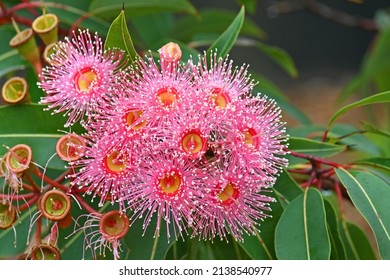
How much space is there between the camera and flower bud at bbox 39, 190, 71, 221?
1185mm

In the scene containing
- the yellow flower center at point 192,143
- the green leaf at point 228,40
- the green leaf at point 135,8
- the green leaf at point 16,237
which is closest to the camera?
the yellow flower center at point 192,143

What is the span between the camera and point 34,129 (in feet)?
4.35

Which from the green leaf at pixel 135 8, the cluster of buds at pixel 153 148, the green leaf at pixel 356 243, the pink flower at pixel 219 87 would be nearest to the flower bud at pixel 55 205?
the cluster of buds at pixel 153 148

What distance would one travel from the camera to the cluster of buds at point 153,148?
1148 millimetres

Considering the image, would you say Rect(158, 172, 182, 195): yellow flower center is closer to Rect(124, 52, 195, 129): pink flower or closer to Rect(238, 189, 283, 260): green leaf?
Rect(124, 52, 195, 129): pink flower

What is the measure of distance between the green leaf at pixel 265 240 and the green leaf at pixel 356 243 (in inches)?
13.2

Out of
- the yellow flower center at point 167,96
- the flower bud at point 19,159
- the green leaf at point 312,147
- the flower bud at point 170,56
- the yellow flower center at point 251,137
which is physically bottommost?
the flower bud at point 19,159

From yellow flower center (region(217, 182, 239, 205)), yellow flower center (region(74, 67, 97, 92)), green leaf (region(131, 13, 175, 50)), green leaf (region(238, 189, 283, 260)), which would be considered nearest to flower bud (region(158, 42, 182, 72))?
yellow flower center (region(74, 67, 97, 92))

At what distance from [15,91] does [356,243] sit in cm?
89

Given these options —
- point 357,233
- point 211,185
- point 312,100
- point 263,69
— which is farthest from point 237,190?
point 312,100

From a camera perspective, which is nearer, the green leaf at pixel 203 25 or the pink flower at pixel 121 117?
the pink flower at pixel 121 117

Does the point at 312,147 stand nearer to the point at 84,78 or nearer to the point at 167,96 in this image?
the point at 167,96

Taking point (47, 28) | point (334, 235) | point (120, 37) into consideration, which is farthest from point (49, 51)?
point (334, 235)

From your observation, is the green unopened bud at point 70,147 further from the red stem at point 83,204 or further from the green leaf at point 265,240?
the green leaf at point 265,240
